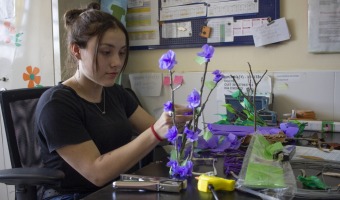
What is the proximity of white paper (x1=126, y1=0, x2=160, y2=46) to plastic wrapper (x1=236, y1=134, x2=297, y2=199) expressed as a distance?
4.91ft

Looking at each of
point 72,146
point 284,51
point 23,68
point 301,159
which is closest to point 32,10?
point 23,68

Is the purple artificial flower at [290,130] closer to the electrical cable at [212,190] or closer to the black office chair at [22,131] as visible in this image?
the electrical cable at [212,190]

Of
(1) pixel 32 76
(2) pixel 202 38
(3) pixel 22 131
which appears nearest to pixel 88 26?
(3) pixel 22 131

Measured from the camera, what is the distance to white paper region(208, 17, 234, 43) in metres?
1.97

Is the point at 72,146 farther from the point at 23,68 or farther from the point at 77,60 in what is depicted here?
the point at 23,68

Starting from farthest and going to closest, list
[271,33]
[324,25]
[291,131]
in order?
1. [271,33]
2. [324,25]
3. [291,131]

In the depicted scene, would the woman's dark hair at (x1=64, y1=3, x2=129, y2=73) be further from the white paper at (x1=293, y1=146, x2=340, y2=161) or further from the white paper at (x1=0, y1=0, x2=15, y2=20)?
the white paper at (x1=0, y1=0, x2=15, y2=20)

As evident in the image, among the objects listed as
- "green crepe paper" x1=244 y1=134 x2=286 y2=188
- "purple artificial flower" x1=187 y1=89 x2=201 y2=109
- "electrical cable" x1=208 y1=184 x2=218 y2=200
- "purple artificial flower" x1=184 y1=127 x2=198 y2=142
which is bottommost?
"electrical cable" x1=208 y1=184 x2=218 y2=200

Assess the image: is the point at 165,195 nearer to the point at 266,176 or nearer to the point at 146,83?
the point at 266,176

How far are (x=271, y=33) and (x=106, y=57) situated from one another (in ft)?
3.75

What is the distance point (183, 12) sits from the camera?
6.91 ft

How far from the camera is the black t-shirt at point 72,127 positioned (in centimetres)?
94

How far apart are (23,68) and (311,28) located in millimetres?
1686

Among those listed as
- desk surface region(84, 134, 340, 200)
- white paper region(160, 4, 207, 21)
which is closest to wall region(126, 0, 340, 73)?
white paper region(160, 4, 207, 21)
